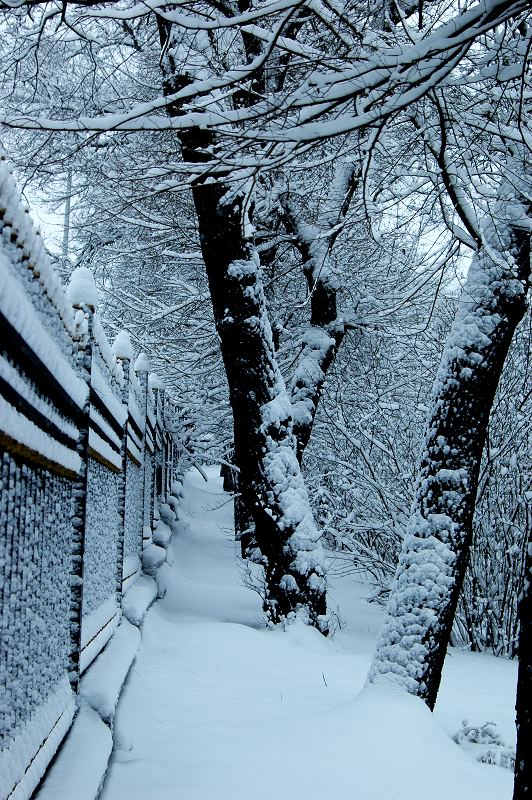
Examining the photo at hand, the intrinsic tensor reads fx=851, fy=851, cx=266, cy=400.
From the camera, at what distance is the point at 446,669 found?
23.4 ft

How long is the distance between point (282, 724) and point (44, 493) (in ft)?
6.12

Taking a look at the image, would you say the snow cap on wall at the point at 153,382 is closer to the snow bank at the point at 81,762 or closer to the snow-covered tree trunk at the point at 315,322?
the snow-covered tree trunk at the point at 315,322

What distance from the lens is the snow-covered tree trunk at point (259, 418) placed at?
7.04 meters

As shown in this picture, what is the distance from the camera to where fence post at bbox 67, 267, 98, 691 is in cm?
361

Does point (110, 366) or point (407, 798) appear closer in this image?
point (407, 798)

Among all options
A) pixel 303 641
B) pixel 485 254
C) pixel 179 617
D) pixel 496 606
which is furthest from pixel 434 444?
pixel 496 606

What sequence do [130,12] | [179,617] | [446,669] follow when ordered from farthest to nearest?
[179,617] → [446,669] → [130,12]

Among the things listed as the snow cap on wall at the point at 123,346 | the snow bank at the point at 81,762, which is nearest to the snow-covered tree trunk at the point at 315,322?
the snow cap on wall at the point at 123,346

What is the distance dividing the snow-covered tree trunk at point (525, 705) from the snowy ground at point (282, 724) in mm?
810

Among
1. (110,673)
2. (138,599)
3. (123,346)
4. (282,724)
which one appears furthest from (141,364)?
(282,724)

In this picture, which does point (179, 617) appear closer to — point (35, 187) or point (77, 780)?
point (77, 780)

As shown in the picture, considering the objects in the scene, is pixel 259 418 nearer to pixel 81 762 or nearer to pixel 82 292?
pixel 82 292

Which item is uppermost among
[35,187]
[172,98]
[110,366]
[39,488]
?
[35,187]

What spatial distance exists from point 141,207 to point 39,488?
9.20m
